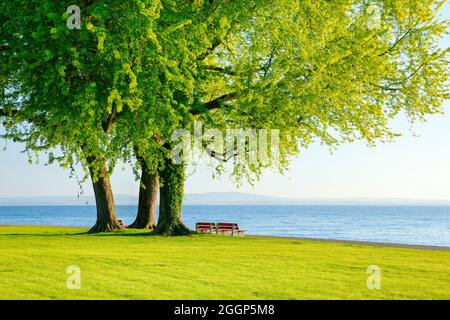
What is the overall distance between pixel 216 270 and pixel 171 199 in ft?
49.6

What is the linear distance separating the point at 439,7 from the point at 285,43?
10441 millimetres

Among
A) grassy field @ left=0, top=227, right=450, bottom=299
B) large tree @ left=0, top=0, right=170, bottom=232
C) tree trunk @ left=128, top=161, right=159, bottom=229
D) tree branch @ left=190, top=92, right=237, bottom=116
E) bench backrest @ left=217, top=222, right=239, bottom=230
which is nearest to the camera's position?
grassy field @ left=0, top=227, right=450, bottom=299

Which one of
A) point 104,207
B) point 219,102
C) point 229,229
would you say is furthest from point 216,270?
point 104,207

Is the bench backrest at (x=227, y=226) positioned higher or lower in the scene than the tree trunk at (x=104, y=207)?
lower

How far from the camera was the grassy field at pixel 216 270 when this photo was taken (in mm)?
14578

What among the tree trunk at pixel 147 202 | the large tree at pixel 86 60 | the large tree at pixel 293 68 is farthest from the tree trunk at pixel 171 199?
the large tree at pixel 86 60

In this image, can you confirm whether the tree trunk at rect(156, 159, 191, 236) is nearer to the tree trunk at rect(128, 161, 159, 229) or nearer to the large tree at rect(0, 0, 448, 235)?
the large tree at rect(0, 0, 448, 235)

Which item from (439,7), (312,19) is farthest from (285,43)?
(439,7)

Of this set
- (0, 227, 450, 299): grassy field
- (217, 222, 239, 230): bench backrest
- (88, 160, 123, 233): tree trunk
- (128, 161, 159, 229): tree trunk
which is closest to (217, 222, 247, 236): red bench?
(217, 222, 239, 230): bench backrest

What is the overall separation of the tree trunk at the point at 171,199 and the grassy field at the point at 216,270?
394 cm

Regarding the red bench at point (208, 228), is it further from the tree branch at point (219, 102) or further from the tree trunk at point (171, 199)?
the tree branch at point (219, 102)

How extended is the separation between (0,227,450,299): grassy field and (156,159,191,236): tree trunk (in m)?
3.94

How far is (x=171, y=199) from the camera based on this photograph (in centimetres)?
3341

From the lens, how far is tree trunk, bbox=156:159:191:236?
33.4 metres
